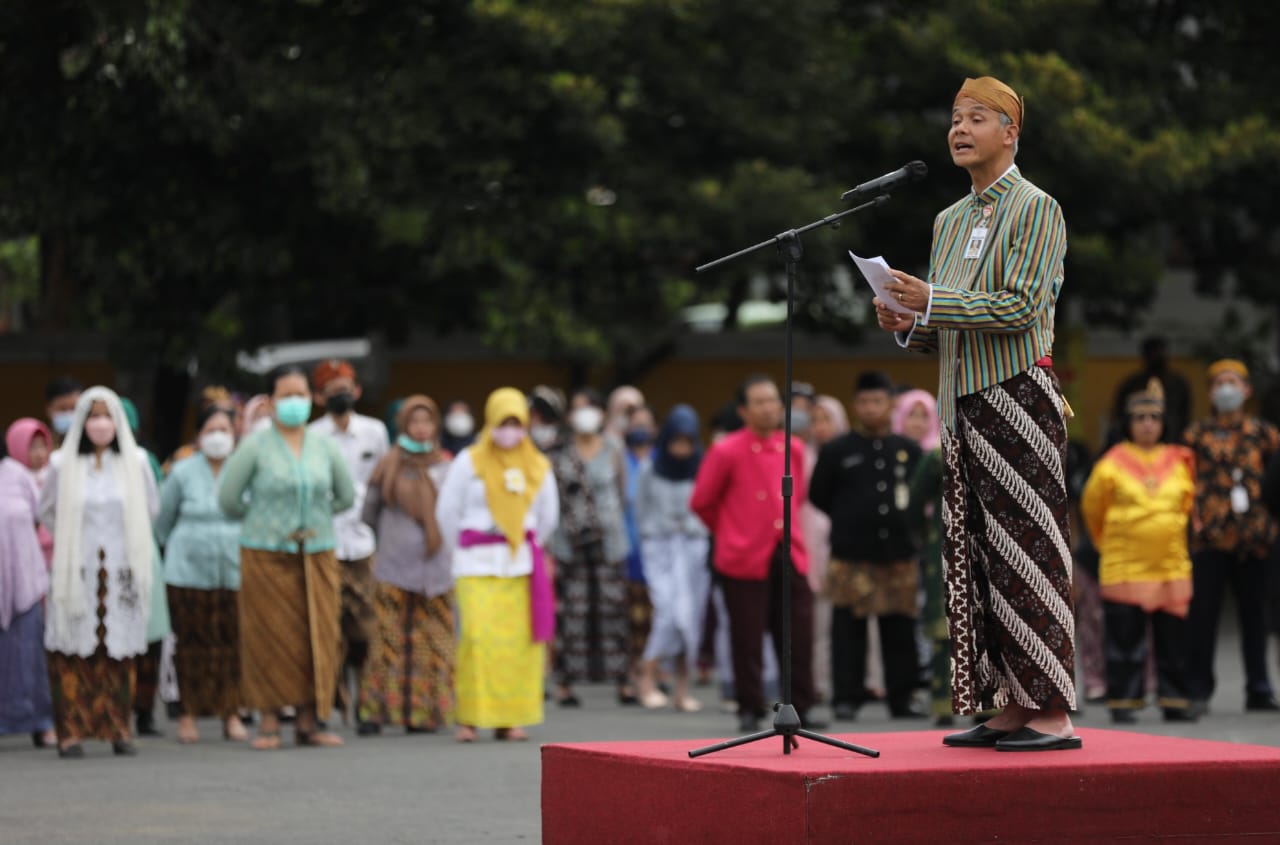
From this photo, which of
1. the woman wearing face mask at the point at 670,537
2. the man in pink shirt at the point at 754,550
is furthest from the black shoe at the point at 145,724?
the man in pink shirt at the point at 754,550

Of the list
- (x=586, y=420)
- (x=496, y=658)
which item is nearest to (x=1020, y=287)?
(x=496, y=658)

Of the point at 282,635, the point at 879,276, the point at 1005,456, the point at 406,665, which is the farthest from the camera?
the point at 406,665

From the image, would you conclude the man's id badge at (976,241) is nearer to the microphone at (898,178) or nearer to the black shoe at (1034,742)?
the microphone at (898,178)

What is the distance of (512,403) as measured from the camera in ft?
44.8

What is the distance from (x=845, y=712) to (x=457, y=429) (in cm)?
428

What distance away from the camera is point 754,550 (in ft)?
44.7

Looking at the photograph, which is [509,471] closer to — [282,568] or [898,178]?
[282,568]

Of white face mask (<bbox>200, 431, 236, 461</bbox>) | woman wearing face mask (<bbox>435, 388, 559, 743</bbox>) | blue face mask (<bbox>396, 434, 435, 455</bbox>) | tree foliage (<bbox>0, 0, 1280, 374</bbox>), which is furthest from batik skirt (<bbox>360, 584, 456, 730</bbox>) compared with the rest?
tree foliage (<bbox>0, 0, 1280, 374</bbox>)

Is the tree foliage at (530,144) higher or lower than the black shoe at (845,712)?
higher

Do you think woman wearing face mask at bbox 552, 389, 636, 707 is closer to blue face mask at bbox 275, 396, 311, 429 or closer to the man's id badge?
blue face mask at bbox 275, 396, 311, 429

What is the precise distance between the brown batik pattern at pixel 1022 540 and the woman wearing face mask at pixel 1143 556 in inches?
266

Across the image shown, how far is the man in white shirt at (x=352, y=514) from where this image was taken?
47.8 feet

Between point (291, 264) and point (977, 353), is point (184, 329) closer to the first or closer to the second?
point (291, 264)

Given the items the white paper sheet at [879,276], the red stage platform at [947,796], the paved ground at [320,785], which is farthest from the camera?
the paved ground at [320,785]
